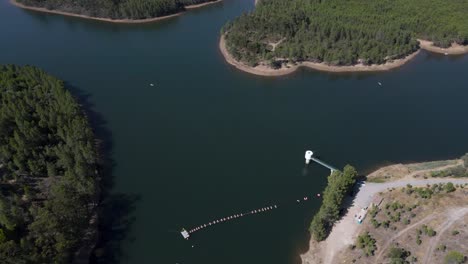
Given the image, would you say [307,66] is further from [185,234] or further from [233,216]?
[185,234]

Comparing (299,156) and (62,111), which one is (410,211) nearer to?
(299,156)

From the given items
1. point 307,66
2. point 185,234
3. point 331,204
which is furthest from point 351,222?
point 307,66

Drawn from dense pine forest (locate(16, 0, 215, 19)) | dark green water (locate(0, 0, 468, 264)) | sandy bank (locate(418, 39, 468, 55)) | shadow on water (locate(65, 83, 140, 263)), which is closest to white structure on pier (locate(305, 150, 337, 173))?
dark green water (locate(0, 0, 468, 264))

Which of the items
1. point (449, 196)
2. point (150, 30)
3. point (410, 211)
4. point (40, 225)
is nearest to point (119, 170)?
point (40, 225)

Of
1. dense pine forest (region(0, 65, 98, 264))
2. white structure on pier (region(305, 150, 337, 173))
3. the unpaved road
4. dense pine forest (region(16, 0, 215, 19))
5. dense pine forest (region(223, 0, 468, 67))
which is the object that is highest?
dense pine forest (region(16, 0, 215, 19))

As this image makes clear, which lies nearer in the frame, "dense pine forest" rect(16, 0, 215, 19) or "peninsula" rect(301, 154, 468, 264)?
"peninsula" rect(301, 154, 468, 264)

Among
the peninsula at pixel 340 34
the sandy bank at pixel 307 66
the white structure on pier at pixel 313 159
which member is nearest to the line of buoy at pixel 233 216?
the white structure on pier at pixel 313 159

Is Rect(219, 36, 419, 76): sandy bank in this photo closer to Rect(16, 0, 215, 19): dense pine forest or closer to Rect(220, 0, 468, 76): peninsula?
Rect(220, 0, 468, 76): peninsula

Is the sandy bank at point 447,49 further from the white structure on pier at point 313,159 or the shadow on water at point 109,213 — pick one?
the shadow on water at point 109,213
